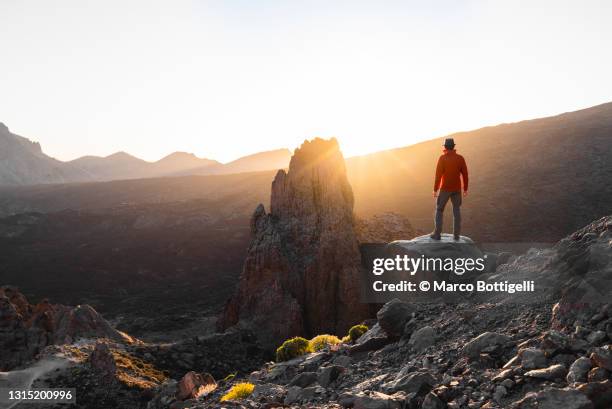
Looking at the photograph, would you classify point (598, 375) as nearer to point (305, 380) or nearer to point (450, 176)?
point (305, 380)

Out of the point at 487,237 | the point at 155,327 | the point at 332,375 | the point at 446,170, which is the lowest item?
the point at 155,327

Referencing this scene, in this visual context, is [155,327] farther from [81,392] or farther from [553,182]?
[553,182]

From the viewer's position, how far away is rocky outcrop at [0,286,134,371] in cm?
2785

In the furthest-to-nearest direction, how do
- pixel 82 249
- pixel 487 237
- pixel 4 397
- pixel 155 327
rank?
pixel 82 249, pixel 487 237, pixel 155 327, pixel 4 397

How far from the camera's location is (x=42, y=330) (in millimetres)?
30016

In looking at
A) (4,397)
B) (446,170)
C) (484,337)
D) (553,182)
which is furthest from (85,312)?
(553,182)

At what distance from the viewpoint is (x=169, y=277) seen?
65.6m

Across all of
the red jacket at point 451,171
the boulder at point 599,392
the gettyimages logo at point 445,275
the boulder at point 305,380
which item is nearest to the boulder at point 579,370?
the boulder at point 599,392

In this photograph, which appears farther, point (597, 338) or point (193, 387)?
point (193, 387)

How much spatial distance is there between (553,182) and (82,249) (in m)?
77.7

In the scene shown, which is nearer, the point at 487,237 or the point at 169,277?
the point at 487,237

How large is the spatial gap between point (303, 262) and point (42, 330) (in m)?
16.7

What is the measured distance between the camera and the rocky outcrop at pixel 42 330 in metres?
27.9

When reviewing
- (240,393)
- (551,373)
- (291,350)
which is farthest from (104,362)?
(551,373)
